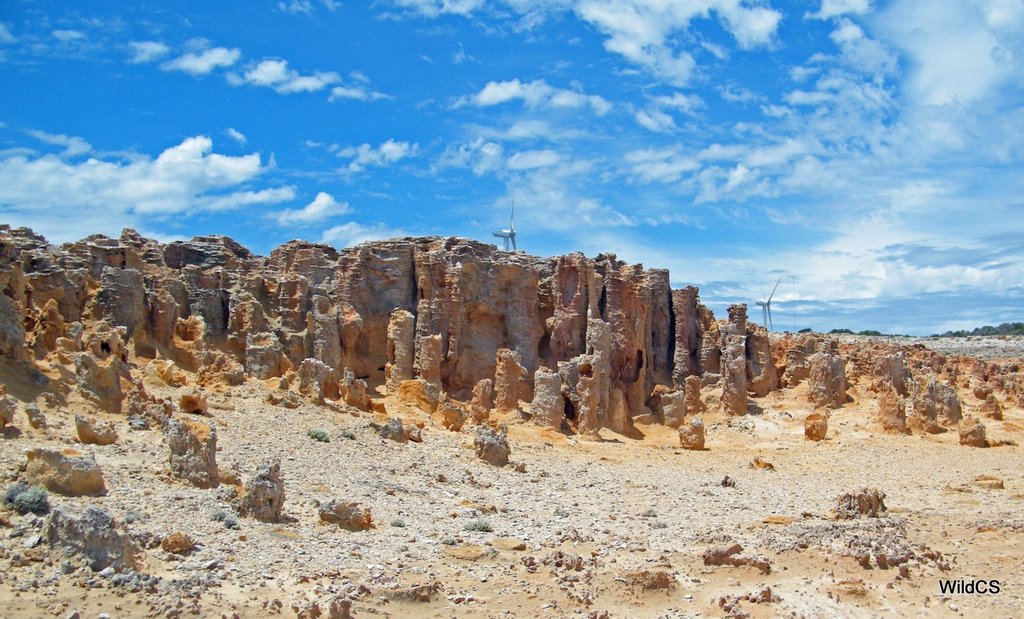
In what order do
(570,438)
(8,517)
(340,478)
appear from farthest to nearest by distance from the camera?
(570,438)
(340,478)
(8,517)

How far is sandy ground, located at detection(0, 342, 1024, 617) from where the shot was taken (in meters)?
12.5

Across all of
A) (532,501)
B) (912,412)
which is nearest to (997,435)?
(912,412)

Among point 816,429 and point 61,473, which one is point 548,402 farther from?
point 61,473

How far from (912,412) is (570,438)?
605 inches

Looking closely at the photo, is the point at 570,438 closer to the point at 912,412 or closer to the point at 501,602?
the point at 912,412

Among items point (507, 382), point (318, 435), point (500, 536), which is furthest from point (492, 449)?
point (507, 382)

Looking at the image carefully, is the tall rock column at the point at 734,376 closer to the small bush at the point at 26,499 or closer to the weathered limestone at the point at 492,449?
the weathered limestone at the point at 492,449

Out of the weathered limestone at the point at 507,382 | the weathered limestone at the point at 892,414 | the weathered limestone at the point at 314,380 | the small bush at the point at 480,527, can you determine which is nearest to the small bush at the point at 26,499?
the small bush at the point at 480,527

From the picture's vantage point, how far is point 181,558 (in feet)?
42.0

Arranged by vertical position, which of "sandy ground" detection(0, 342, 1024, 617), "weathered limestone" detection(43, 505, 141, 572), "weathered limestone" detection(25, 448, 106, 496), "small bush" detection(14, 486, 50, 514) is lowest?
"sandy ground" detection(0, 342, 1024, 617)

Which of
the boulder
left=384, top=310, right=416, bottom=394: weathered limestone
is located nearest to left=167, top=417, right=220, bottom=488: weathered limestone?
the boulder

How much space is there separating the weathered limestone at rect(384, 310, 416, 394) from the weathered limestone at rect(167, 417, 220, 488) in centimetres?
1902

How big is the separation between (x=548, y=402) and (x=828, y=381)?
14.3 metres

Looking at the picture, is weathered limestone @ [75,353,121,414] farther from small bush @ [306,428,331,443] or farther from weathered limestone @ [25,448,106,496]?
weathered limestone @ [25,448,106,496]
